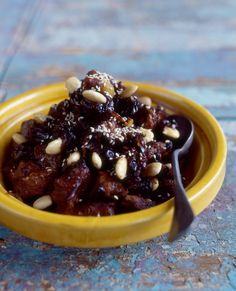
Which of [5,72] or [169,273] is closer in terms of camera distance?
[169,273]

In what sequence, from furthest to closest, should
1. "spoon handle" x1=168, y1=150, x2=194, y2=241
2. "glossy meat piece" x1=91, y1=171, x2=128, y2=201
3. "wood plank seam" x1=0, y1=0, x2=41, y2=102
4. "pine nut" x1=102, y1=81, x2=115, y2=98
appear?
"wood plank seam" x1=0, y1=0, x2=41, y2=102, "pine nut" x1=102, y1=81, x2=115, y2=98, "glossy meat piece" x1=91, y1=171, x2=128, y2=201, "spoon handle" x1=168, y1=150, x2=194, y2=241

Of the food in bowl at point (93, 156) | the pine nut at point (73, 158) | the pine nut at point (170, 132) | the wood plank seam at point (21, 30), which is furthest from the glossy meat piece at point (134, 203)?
the wood plank seam at point (21, 30)

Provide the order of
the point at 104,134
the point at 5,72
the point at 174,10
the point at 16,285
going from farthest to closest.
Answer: the point at 174,10
the point at 5,72
the point at 104,134
the point at 16,285

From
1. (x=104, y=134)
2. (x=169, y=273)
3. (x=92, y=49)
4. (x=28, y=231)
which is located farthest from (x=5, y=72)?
(x=169, y=273)

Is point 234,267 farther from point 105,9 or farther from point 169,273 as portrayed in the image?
point 105,9

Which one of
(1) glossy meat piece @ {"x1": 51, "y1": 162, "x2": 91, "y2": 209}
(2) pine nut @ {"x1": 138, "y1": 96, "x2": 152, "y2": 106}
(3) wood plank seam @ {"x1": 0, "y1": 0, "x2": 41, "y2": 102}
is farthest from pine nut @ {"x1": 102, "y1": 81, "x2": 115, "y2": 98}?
(3) wood plank seam @ {"x1": 0, "y1": 0, "x2": 41, "y2": 102}

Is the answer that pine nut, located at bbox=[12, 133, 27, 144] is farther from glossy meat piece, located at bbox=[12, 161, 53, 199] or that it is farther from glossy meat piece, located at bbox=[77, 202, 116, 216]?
glossy meat piece, located at bbox=[77, 202, 116, 216]
